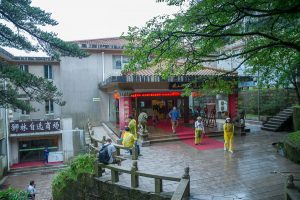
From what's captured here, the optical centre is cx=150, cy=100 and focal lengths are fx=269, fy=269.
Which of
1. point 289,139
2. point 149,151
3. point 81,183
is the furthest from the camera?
point 149,151

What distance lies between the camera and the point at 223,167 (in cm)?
1162

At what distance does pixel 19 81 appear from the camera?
41.0ft

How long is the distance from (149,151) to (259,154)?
228 inches

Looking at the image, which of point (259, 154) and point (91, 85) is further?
point (91, 85)

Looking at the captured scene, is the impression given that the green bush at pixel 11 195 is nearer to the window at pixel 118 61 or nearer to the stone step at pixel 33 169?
the stone step at pixel 33 169

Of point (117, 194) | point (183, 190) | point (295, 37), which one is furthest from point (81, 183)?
point (295, 37)

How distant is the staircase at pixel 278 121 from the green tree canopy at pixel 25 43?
627 inches

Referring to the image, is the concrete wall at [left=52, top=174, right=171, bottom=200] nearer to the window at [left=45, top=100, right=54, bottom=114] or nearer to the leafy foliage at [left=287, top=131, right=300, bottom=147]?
the leafy foliage at [left=287, top=131, right=300, bottom=147]

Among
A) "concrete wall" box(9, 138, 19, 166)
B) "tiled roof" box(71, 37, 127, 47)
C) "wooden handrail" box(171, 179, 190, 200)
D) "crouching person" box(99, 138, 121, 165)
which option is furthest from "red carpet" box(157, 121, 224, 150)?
"concrete wall" box(9, 138, 19, 166)

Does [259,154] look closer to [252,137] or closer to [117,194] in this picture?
[252,137]

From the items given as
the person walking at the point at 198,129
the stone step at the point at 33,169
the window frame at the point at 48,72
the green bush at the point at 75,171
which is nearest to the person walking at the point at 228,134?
the person walking at the point at 198,129

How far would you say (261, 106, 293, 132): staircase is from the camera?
823 inches

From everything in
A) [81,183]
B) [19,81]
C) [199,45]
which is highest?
[199,45]

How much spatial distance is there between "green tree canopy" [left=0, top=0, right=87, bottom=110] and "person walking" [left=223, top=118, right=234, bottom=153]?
8.83 m
